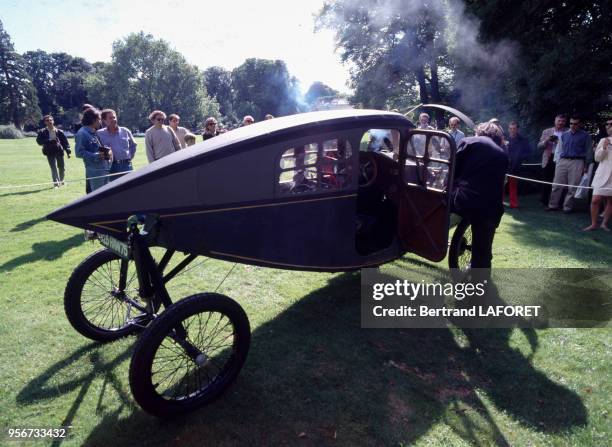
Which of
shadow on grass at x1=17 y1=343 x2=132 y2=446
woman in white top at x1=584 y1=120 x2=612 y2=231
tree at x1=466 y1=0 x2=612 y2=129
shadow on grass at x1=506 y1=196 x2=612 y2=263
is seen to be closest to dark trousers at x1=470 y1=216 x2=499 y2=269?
shadow on grass at x1=506 y1=196 x2=612 y2=263

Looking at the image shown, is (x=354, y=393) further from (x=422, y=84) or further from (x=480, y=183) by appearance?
(x=422, y=84)

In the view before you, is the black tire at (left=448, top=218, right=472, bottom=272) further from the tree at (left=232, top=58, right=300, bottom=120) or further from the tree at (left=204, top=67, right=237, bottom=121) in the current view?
the tree at (left=204, top=67, right=237, bottom=121)

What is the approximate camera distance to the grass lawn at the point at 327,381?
279cm

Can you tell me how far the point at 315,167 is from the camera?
12.1ft

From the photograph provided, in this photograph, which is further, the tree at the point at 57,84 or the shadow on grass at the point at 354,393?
the tree at the point at 57,84

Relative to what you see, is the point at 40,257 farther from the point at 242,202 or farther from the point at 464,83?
the point at 464,83

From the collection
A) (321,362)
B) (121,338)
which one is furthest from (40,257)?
(321,362)

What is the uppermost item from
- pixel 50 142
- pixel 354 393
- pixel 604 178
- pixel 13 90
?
pixel 13 90

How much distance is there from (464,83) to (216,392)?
1474cm

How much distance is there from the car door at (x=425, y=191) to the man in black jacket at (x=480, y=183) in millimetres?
253

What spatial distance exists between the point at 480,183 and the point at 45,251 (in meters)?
6.29

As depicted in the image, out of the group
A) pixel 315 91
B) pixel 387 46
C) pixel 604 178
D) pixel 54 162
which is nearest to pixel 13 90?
pixel 315 91

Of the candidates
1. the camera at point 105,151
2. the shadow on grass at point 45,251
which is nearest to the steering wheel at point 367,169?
the camera at point 105,151

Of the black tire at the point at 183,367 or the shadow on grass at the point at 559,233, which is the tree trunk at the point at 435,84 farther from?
the black tire at the point at 183,367
